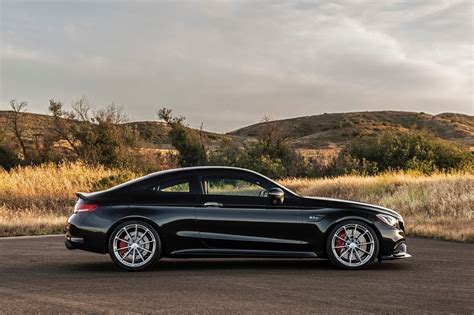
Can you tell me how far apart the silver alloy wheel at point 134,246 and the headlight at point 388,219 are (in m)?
3.45

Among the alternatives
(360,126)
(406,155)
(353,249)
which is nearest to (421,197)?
(353,249)

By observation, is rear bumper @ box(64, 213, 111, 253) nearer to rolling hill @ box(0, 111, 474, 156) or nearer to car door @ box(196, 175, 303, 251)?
car door @ box(196, 175, 303, 251)

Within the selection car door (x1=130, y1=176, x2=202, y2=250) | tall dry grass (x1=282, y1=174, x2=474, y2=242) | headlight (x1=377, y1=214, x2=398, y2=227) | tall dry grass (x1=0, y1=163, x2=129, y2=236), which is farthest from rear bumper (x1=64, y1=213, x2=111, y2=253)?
tall dry grass (x1=0, y1=163, x2=129, y2=236)

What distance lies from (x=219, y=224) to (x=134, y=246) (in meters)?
1.29

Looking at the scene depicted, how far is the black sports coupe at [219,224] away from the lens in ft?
33.1

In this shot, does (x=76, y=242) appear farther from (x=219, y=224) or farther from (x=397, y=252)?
(x=397, y=252)

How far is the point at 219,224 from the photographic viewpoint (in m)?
10.2

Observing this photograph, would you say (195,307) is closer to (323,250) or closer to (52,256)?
(323,250)

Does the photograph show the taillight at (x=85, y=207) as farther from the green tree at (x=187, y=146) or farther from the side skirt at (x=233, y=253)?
the green tree at (x=187, y=146)

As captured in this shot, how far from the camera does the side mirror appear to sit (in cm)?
1016

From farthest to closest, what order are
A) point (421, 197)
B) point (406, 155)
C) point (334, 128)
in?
point (334, 128) → point (406, 155) → point (421, 197)

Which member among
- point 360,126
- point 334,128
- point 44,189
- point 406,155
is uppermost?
point 360,126

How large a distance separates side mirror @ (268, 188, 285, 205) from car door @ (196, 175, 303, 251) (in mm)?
69

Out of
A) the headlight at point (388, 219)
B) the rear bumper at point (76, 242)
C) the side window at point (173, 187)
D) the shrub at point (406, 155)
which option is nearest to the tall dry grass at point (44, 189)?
the rear bumper at point (76, 242)
